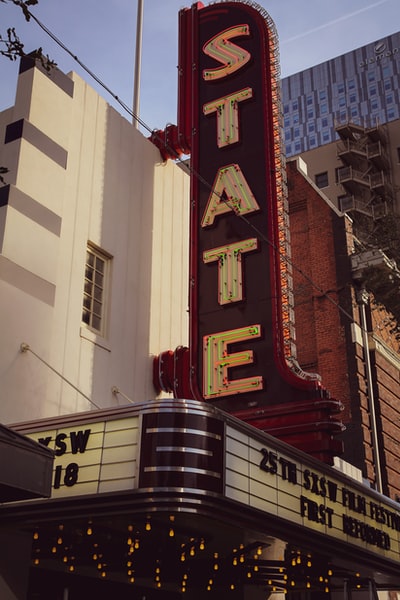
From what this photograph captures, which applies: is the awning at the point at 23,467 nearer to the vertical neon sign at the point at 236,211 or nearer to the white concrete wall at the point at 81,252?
the white concrete wall at the point at 81,252

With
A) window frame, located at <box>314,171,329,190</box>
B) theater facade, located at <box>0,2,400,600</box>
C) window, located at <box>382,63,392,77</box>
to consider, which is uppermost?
window, located at <box>382,63,392,77</box>

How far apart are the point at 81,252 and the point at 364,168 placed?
29.1 m

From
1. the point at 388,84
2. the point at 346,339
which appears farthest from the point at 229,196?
the point at 388,84

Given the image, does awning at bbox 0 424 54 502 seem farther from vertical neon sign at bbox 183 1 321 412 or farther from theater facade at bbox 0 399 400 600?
vertical neon sign at bbox 183 1 321 412

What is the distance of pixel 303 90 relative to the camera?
120 metres

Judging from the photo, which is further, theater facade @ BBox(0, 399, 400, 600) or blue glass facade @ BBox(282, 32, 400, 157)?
blue glass facade @ BBox(282, 32, 400, 157)

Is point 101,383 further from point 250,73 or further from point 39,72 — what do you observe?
point 250,73

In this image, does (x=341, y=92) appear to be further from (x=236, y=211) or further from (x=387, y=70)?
(x=236, y=211)

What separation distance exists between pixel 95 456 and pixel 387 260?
43.6ft

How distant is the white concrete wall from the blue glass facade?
95006mm

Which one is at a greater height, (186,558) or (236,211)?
(236,211)

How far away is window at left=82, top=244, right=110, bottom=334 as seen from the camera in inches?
549

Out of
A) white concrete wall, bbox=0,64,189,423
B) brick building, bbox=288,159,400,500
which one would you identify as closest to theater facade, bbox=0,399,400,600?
A: white concrete wall, bbox=0,64,189,423

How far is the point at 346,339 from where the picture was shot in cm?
2152
